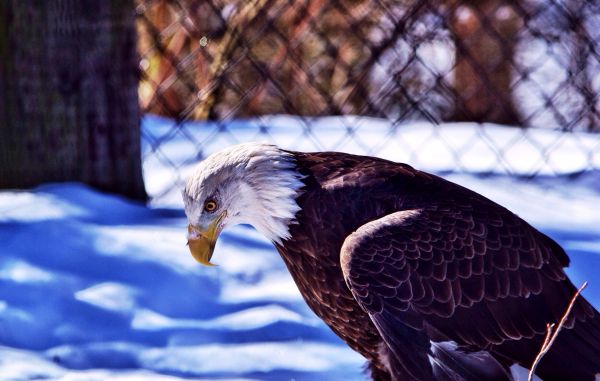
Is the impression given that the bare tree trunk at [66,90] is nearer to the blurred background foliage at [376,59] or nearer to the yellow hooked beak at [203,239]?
the blurred background foliage at [376,59]

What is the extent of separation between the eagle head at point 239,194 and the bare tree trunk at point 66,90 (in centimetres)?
→ 148

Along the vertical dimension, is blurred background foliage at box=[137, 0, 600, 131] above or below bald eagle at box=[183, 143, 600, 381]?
above

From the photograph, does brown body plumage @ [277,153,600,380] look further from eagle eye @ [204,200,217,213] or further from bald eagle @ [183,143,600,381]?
eagle eye @ [204,200,217,213]

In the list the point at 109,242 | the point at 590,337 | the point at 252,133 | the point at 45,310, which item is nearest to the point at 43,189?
the point at 109,242

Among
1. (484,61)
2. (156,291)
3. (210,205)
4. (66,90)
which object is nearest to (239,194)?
(210,205)

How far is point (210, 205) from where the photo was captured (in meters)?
2.65

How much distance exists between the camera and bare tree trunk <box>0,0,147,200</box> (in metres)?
3.99

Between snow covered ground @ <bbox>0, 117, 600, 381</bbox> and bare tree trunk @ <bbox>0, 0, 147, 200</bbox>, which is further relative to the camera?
bare tree trunk @ <bbox>0, 0, 147, 200</bbox>

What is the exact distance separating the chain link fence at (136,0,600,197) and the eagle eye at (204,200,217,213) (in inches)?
76.8

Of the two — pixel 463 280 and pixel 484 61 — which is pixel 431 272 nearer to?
pixel 463 280

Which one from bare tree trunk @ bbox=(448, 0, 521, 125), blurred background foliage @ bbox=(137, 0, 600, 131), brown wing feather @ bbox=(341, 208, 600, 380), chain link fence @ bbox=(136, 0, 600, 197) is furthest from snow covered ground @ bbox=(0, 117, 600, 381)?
bare tree trunk @ bbox=(448, 0, 521, 125)

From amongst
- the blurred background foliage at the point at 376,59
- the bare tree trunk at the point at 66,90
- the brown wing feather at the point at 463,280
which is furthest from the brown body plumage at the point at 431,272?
the blurred background foliage at the point at 376,59

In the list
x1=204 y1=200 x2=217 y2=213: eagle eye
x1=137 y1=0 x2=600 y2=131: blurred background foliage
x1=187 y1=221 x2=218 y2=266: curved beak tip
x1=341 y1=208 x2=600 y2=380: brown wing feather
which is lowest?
x1=341 y1=208 x2=600 y2=380: brown wing feather

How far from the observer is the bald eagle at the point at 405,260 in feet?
8.28
